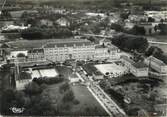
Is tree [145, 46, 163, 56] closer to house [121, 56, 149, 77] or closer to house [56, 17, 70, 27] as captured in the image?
house [121, 56, 149, 77]

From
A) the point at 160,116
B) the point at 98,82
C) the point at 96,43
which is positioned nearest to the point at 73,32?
the point at 96,43

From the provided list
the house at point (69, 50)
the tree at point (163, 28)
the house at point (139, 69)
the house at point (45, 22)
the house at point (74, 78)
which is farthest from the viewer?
the house at point (45, 22)

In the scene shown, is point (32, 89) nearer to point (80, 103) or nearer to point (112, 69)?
point (80, 103)

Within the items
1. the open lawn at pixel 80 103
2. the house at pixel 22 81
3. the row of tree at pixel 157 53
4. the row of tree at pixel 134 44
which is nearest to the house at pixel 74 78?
the open lawn at pixel 80 103

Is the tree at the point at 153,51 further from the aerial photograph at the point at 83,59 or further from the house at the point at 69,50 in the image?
the house at the point at 69,50

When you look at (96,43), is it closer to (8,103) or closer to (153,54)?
(153,54)

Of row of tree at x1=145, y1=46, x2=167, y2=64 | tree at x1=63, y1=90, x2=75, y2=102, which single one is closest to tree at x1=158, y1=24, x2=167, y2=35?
row of tree at x1=145, y1=46, x2=167, y2=64
